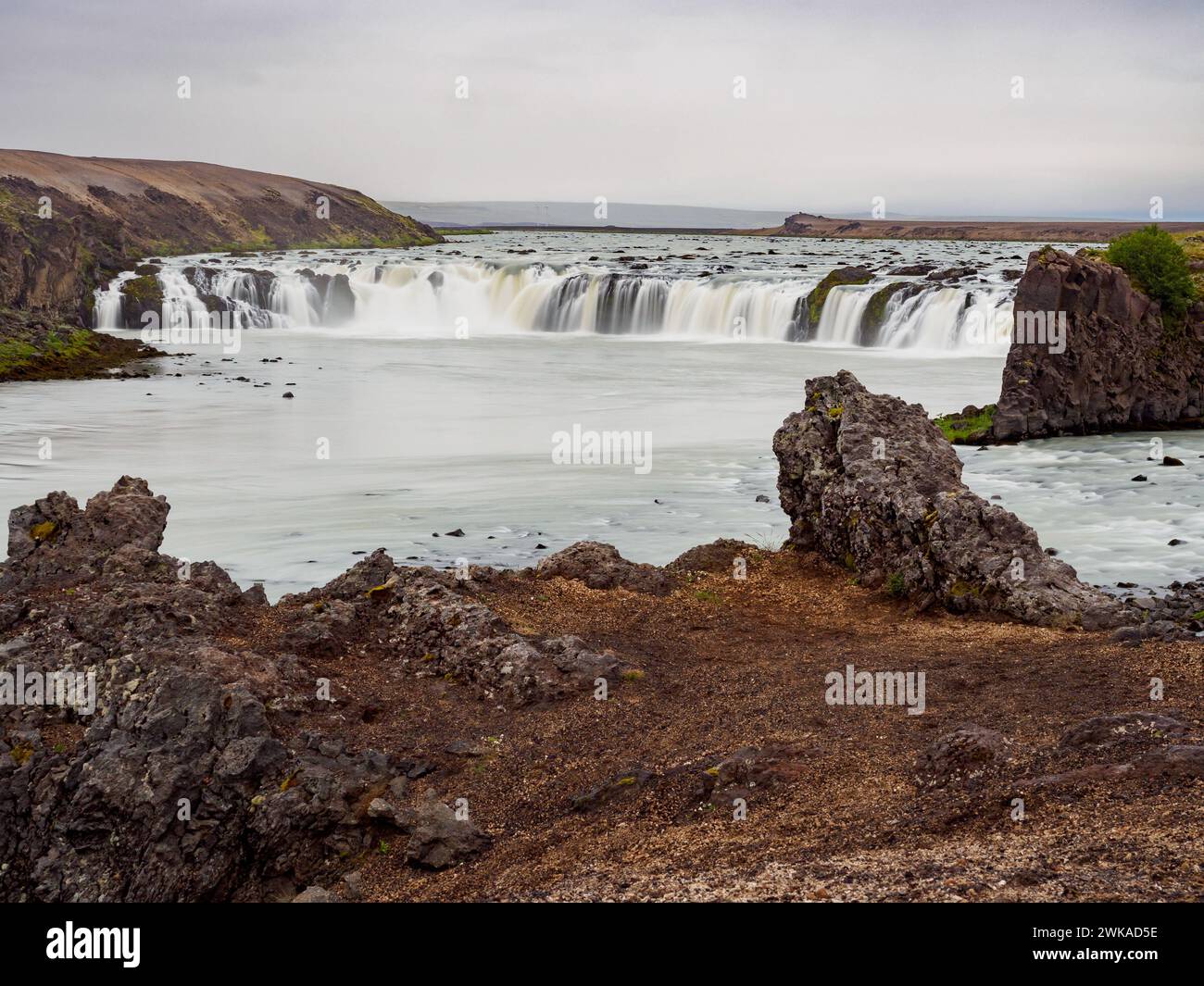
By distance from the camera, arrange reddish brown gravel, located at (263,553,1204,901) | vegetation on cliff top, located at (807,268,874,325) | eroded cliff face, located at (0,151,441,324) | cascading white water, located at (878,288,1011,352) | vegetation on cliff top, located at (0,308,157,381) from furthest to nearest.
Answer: eroded cliff face, located at (0,151,441,324)
vegetation on cliff top, located at (807,268,874,325)
cascading white water, located at (878,288,1011,352)
vegetation on cliff top, located at (0,308,157,381)
reddish brown gravel, located at (263,553,1204,901)

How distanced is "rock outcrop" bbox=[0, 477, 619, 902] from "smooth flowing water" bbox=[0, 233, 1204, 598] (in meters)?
5.23

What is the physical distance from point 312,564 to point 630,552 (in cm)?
489

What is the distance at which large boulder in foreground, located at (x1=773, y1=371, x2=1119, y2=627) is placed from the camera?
484 inches

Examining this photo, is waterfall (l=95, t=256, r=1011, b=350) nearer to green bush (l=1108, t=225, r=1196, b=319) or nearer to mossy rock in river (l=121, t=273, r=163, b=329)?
mossy rock in river (l=121, t=273, r=163, b=329)

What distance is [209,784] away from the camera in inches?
325

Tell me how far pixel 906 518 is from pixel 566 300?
5364 cm

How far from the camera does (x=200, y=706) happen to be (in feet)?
28.6

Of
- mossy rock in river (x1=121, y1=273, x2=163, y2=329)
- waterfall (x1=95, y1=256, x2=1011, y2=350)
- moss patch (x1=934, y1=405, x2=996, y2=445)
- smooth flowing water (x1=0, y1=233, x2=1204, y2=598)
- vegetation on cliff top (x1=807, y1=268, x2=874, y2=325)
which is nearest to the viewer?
smooth flowing water (x1=0, y1=233, x2=1204, y2=598)

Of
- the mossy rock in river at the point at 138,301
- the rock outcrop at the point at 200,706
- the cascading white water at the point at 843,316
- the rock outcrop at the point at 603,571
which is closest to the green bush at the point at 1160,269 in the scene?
the rock outcrop at the point at 603,571

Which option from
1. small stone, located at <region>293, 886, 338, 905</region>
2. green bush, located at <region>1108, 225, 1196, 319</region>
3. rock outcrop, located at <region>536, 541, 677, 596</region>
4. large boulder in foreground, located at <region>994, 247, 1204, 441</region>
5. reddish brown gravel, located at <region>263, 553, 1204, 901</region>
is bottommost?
small stone, located at <region>293, 886, 338, 905</region>

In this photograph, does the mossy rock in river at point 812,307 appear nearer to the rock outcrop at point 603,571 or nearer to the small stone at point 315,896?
the rock outcrop at point 603,571

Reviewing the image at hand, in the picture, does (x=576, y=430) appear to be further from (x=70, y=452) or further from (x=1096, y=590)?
(x=1096, y=590)

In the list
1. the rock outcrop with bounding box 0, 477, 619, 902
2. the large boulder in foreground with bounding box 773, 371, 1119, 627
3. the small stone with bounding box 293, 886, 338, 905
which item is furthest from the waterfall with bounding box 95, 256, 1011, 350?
the small stone with bounding box 293, 886, 338, 905

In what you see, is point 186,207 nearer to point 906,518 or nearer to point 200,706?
point 906,518
